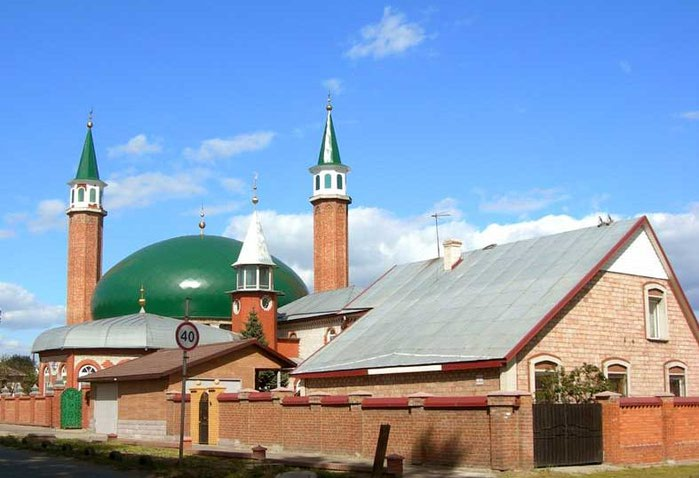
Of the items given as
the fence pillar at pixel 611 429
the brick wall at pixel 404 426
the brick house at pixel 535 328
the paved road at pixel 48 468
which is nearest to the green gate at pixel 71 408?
the brick house at pixel 535 328

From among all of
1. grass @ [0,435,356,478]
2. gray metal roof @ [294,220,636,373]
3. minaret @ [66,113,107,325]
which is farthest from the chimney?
minaret @ [66,113,107,325]

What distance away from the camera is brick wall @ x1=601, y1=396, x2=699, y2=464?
955 inches

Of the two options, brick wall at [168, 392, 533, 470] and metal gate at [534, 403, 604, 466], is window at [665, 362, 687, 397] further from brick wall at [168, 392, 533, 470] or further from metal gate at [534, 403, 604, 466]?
brick wall at [168, 392, 533, 470]

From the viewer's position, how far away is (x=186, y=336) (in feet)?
63.6

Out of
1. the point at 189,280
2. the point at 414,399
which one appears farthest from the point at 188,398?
the point at 189,280

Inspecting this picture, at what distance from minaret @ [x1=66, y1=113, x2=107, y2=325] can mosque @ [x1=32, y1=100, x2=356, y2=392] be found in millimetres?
80

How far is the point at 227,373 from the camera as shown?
37344 mm

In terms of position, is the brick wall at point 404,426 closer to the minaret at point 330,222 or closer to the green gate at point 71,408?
the green gate at point 71,408

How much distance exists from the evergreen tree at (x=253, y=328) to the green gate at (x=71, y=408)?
13.2 meters

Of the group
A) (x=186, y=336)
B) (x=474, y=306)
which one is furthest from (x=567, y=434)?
(x=186, y=336)

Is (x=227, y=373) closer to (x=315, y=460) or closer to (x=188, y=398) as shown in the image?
(x=188, y=398)

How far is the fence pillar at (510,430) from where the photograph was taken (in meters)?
21.9

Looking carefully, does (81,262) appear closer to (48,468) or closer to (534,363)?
(534,363)

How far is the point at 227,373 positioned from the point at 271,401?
7895 millimetres
